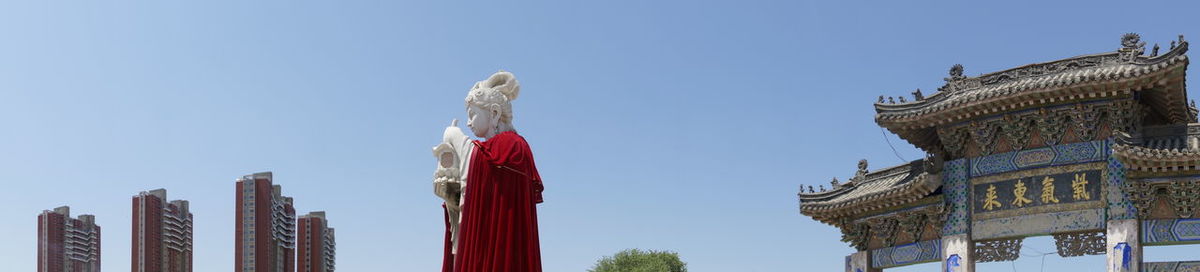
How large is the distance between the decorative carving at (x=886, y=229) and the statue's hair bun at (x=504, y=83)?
8.82 m

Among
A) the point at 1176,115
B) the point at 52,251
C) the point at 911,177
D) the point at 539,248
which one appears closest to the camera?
the point at 539,248

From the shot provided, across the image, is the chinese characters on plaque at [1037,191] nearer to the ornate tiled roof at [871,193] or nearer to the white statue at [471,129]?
the ornate tiled roof at [871,193]

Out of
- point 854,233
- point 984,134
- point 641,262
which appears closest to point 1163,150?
point 984,134

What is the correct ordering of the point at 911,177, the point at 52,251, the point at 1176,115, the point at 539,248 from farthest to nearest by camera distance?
the point at 911,177 < the point at 1176,115 < the point at 52,251 < the point at 539,248

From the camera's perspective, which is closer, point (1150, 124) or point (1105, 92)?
point (1105, 92)

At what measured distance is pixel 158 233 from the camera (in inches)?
527

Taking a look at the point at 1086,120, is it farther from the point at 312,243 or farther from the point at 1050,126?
the point at 312,243

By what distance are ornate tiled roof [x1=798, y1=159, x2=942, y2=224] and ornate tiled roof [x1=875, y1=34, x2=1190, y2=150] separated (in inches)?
25.0

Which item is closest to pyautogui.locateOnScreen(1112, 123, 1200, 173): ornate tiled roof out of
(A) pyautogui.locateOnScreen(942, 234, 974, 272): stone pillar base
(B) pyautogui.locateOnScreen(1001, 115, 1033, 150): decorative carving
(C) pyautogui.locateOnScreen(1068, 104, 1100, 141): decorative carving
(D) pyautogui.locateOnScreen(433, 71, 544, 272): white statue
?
(C) pyautogui.locateOnScreen(1068, 104, 1100, 141): decorative carving

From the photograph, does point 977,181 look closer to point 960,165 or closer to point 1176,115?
point 960,165

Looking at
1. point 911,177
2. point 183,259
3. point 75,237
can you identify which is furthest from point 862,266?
point 75,237

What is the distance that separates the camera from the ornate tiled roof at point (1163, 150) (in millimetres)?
12578

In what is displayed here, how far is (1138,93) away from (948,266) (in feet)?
8.88

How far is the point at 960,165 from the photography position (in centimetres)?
1455
